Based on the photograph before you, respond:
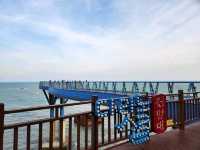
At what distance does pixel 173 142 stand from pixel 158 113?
0.92m

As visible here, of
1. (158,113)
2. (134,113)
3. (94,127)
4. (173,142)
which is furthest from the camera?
(158,113)

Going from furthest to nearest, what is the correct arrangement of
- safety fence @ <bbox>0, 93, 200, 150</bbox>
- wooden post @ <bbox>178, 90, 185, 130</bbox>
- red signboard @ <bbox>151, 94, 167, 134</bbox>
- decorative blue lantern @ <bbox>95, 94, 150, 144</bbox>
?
wooden post @ <bbox>178, 90, 185, 130</bbox>, red signboard @ <bbox>151, 94, 167, 134</bbox>, decorative blue lantern @ <bbox>95, 94, 150, 144</bbox>, safety fence @ <bbox>0, 93, 200, 150</bbox>

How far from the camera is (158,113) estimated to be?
8891mm

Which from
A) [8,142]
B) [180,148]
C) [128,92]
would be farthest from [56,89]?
[180,148]

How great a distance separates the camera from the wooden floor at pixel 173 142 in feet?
26.1

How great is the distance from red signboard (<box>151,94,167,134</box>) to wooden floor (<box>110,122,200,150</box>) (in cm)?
33

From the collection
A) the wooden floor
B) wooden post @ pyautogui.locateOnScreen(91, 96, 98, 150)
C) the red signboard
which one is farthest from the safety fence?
the red signboard

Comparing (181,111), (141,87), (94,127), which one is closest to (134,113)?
(94,127)

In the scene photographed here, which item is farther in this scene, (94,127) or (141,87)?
(141,87)

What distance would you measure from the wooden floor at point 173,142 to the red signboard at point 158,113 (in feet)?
1.10

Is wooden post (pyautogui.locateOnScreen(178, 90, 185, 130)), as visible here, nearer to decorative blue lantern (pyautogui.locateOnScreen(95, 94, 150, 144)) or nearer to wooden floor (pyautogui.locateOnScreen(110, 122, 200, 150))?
wooden floor (pyautogui.locateOnScreen(110, 122, 200, 150))

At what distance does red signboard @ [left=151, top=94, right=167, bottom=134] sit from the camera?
8.81 metres

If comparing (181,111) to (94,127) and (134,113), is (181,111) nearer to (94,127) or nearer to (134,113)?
(134,113)

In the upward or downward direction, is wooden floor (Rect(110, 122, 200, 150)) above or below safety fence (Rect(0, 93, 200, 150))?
below
